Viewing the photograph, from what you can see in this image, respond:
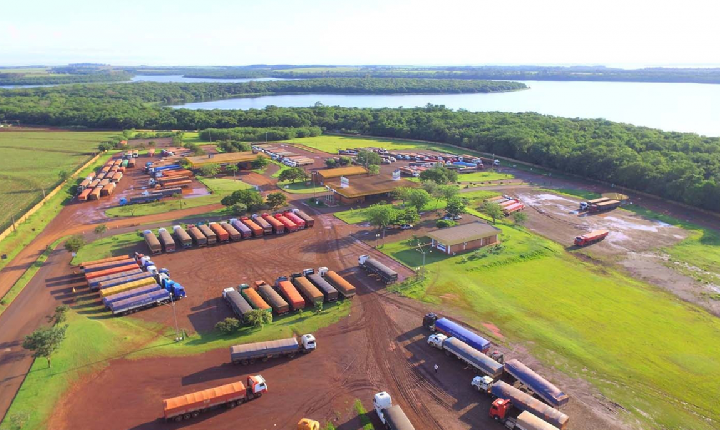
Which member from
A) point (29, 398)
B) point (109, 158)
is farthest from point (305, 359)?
point (109, 158)

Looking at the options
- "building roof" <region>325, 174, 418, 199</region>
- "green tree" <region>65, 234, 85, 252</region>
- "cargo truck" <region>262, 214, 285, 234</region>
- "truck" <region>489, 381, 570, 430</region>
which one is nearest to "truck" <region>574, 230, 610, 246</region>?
"building roof" <region>325, 174, 418, 199</region>

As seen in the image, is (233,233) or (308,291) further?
(233,233)

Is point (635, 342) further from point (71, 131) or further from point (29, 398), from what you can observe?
point (71, 131)

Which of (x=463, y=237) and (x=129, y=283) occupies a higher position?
(x=129, y=283)

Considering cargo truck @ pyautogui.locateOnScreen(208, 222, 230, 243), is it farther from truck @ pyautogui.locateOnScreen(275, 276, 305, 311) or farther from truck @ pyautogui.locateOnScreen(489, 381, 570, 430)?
truck @ pyautogui.locateOnScreen(489, 381, 570, 430)

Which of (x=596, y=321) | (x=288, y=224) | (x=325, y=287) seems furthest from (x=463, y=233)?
(x=288, y=224)

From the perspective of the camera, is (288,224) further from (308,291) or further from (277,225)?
(308,291)
